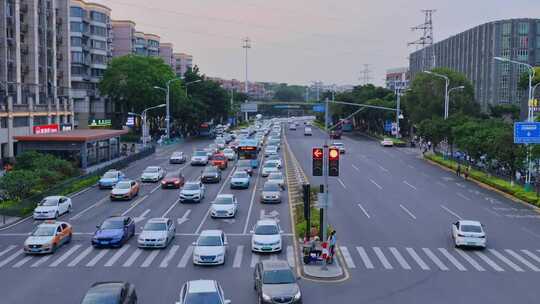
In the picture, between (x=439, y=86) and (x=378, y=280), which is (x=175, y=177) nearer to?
(x=378, y=280)

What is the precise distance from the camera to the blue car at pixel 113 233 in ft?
107

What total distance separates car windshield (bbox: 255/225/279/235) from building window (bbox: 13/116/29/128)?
51.5m

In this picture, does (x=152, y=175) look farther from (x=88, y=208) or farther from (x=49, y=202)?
(x=49, y=202)

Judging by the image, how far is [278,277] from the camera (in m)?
23.2

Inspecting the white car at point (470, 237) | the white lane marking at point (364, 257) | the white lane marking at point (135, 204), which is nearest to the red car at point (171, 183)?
the white lane marking at point (135, 204)

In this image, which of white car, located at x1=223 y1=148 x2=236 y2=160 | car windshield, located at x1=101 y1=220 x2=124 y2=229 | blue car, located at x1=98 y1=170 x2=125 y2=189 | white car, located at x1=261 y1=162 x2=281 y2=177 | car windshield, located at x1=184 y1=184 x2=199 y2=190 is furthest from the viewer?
white car, located at x1=223 y1=148 x2=236 y2=160

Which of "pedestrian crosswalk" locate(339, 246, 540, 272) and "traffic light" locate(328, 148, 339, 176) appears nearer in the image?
"pedestrian crosswalk" locate(339, 246, 540, 272)

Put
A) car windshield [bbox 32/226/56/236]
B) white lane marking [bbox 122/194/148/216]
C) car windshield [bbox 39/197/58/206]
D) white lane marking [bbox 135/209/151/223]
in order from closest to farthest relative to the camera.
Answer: car windshield [bbox 32/226/56/236]
white lane marking [bbox 135/209/151/223]
car windshield [bbox 39/197/58/206]
white lane marking [bbox 122/194/148/216]

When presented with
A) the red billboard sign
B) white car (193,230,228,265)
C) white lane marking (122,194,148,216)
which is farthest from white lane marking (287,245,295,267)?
the red billboard sign

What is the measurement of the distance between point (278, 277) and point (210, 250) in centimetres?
664

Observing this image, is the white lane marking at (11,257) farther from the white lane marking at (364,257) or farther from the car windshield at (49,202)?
the white lane marking at (364,257)

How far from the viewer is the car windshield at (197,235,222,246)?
29719 millimetres

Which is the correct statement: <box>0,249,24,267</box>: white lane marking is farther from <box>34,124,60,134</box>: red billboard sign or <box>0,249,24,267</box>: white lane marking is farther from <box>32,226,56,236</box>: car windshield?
<box>34,124,60,134</box>: red billboard sign

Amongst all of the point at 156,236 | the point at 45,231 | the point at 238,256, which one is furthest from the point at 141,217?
the point at 238,256
